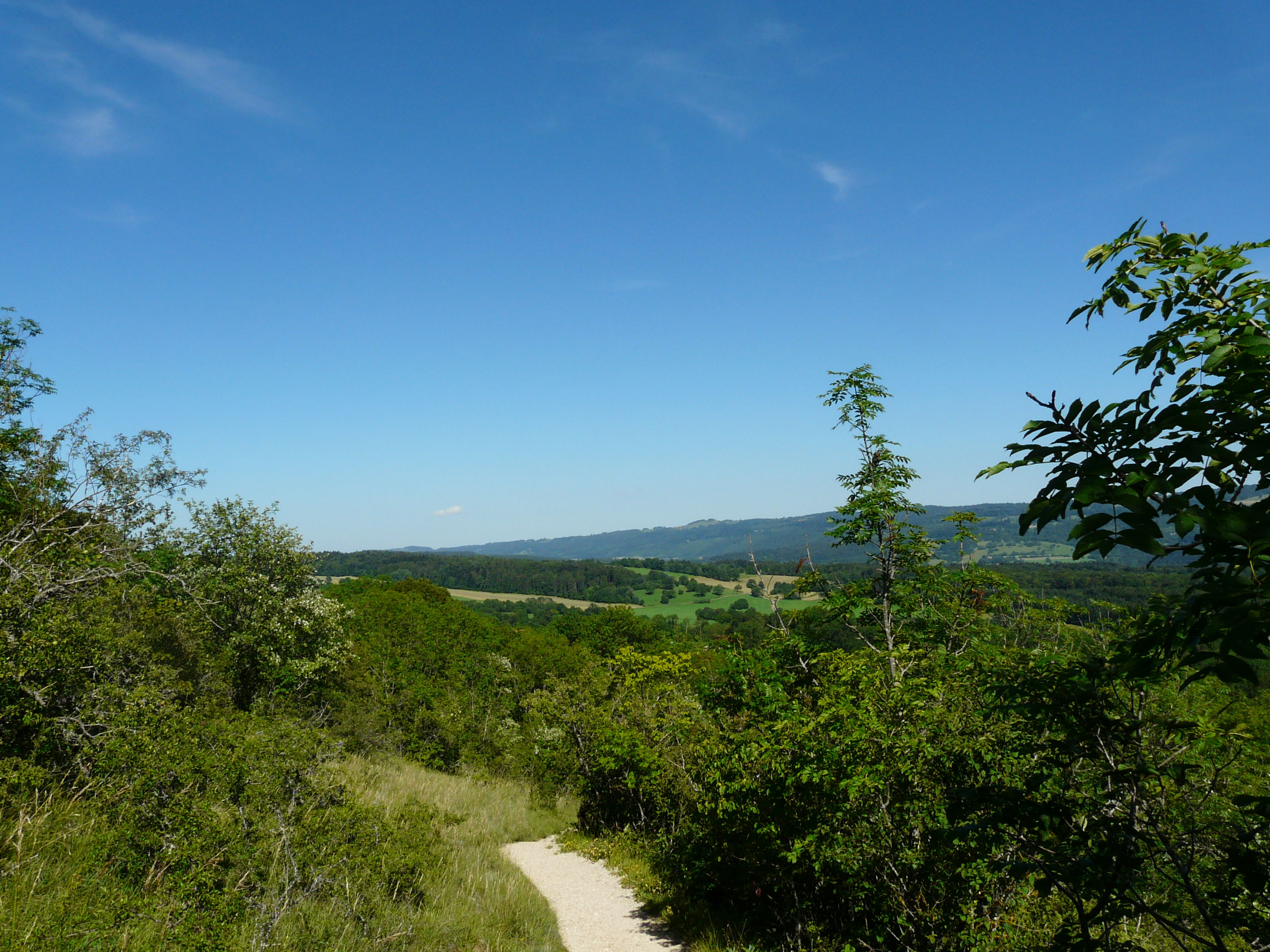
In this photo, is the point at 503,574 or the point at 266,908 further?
the point at 503,574

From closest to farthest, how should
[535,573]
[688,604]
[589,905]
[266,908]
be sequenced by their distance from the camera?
[266,908]
[589,905]
[688,604]
[535,573]

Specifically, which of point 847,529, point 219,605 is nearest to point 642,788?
point 847,529

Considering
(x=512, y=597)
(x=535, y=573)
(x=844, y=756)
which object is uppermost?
(x=844, y=756)

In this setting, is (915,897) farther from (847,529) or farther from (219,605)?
(219,605)

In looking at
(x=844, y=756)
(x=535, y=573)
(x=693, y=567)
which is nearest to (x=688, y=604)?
(x=693, y=567)

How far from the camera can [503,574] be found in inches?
6201

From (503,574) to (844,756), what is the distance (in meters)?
157

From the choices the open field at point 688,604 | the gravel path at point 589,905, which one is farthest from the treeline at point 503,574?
the gravel path at point 589,905

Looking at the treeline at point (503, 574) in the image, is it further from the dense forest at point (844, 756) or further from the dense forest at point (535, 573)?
the dense forest at point (844, 756)

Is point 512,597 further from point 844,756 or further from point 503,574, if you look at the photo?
point 844,756

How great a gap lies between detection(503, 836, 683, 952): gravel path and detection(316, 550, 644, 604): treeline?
10824cm

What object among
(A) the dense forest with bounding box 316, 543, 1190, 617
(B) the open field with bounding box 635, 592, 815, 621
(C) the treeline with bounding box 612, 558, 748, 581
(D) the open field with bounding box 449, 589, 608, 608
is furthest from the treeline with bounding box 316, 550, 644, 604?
(C) the treeline with bounding box 612, 558, 748, 581

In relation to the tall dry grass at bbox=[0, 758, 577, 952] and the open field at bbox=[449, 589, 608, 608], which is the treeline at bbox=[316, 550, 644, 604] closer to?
the open field at bbox=[449, 589, 608, 608]

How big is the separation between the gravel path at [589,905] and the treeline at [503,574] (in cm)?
10824
